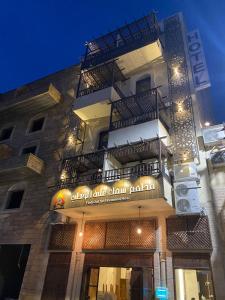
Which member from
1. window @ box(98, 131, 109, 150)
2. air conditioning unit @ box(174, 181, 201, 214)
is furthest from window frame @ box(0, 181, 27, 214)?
air conditioning unit @ box(174, 181, 201, 214)

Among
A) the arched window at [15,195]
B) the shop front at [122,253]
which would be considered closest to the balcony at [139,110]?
the shop front at [122,253]

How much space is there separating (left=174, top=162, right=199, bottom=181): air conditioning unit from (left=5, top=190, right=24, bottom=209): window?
9812mm

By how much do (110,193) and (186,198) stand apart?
2.91m

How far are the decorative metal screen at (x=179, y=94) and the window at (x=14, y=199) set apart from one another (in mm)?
9862

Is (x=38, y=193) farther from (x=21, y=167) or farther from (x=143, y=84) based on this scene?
(x=143, y=84)

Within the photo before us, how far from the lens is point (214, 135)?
9.66 m

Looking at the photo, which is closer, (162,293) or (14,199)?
(162,293)

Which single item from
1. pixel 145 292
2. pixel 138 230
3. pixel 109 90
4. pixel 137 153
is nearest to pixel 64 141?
pixel 109 90

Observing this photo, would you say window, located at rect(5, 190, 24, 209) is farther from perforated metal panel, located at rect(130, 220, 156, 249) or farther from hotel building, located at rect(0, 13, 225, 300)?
perforated metal panel, located at rect(130, 220, 156, 249)

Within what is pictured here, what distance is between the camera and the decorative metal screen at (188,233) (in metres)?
8.13

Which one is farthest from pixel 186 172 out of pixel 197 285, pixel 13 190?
pixel 13 190

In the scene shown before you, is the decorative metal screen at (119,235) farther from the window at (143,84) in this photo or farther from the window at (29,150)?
the window at (143,84)

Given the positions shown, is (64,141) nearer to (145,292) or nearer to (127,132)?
(127,132)

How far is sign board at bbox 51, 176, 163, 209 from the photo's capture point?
843 centimetres
